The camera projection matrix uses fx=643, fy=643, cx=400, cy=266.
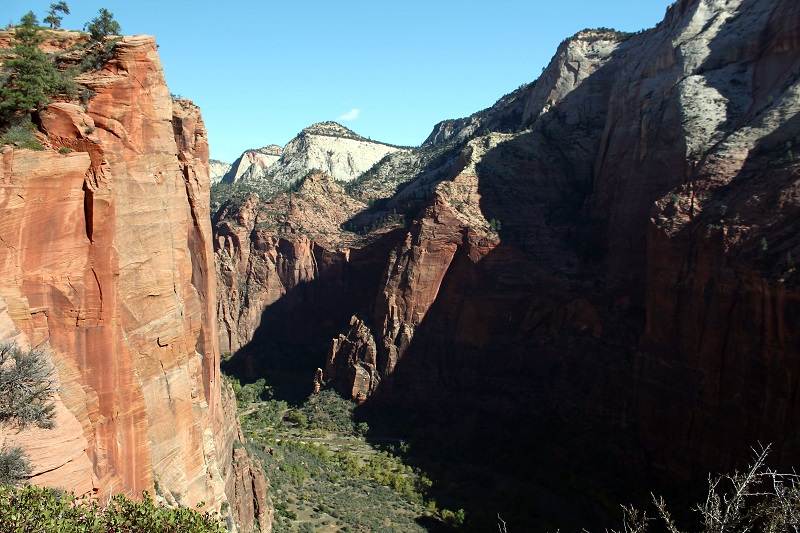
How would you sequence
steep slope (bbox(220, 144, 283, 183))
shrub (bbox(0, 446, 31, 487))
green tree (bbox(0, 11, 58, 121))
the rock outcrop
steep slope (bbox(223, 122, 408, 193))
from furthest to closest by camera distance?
1. the rock outcrop
2. steep slope (bbox(220, 144, 283, 183))
3. steep slope (bbox(223, 122, 408, 193))
4. green tree (bbox(0, 11, 58, 121))
5. shrub (bbox(0, 446, 31, 487))

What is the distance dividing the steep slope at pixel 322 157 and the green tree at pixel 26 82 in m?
94.9

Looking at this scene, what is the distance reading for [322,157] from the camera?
131875 millimetres

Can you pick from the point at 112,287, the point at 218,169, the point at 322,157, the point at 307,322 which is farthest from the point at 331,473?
the point at 218,169

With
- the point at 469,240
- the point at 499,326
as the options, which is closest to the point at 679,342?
the point at 499,326

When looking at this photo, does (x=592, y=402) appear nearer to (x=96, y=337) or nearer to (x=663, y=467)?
(x=663, y=467)

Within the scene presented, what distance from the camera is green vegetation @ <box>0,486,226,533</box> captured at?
38.9 ft

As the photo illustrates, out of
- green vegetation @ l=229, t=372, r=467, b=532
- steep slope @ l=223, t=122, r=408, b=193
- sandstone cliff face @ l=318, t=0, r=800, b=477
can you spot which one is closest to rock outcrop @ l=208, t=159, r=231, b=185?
steep slope @ l=223, t=122, r=408, b=193

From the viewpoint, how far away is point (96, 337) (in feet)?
57.1

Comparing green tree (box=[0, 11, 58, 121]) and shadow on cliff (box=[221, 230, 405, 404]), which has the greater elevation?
green tree (box=[0, 11, 58, 121])

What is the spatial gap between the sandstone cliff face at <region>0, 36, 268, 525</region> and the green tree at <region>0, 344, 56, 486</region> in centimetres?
33

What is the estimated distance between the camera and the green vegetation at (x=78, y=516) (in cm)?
1185

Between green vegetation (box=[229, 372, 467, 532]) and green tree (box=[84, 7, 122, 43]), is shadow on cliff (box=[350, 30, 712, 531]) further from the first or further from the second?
green tree (box=[84, 7, 122, 43])

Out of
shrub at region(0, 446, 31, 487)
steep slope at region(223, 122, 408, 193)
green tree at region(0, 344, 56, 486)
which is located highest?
steep slope at region(223, 122, 408, 193)

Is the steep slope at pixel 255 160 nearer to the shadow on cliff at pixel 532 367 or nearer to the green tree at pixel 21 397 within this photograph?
the shadow on cliff at pixel 532 367
